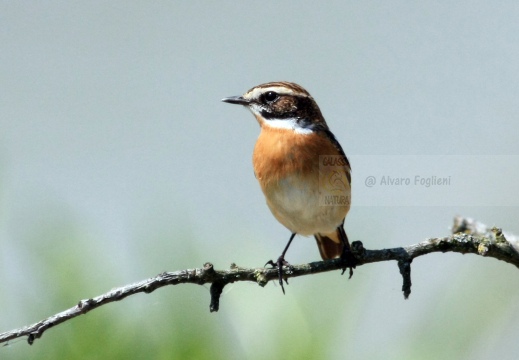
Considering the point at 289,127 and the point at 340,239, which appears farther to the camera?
the point at 340,239

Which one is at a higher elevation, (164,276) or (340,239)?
(164,276)

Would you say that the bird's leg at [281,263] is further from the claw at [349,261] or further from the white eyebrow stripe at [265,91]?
the white eyebrow stripe at [265,91]

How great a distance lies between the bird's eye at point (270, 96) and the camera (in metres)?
4.83

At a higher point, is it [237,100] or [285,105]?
[237,100]

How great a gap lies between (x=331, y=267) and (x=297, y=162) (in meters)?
1.09

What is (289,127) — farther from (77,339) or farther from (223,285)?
(77,339)

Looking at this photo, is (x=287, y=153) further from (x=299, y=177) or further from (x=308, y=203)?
(x=308, y=203)

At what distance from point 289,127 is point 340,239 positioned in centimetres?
94

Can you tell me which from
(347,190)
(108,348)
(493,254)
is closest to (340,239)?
(347,190)

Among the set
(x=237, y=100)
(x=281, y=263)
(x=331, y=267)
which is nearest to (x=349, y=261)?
(x=331, y=267)

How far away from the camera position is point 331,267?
3596 millimetres

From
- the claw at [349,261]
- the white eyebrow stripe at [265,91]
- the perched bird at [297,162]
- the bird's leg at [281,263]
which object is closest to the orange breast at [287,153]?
the perched bird at [297,162]

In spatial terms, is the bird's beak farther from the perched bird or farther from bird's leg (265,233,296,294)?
bird's leg (265,233,296,294)

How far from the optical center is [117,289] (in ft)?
8.68
